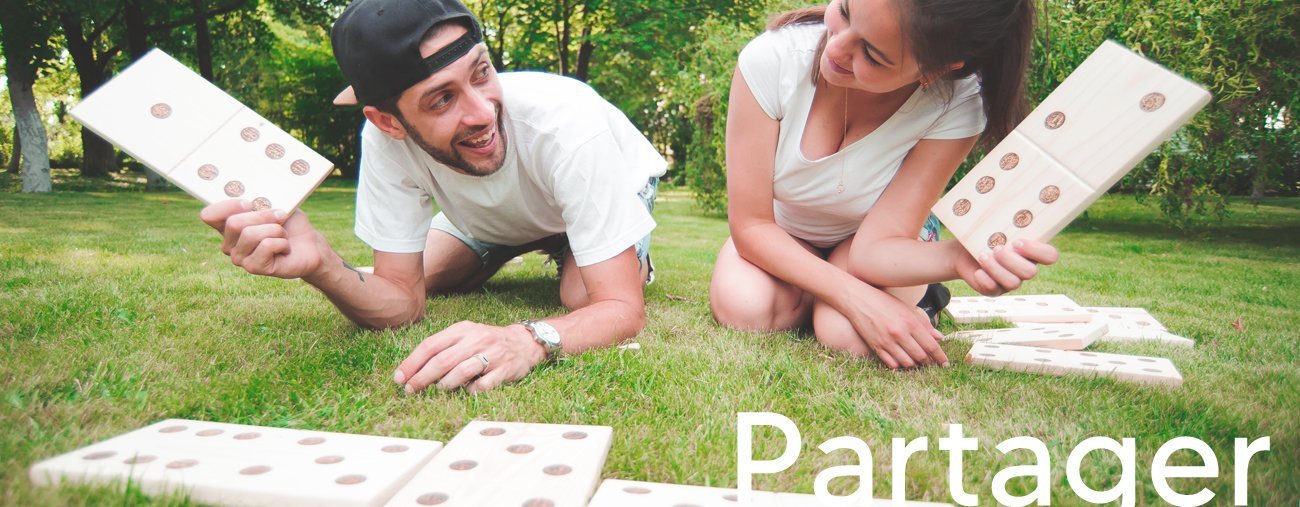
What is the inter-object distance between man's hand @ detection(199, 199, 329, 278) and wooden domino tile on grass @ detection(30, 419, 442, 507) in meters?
0.49

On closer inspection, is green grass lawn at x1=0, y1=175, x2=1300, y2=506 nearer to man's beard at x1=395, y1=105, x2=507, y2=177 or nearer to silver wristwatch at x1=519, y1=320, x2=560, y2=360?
silver wristwatch at x1=519, y1=320, x2=560, y2=360

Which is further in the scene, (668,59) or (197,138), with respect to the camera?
(668,59)

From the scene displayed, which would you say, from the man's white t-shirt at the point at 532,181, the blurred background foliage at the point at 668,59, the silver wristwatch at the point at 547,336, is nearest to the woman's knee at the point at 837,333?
the man's white t-shirt at the point at 532,181

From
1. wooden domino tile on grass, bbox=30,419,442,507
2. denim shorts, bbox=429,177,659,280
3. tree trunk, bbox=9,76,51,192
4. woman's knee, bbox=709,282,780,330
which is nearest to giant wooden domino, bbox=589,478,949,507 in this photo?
wooden domino tile on grass, bbox=30,419,442,507

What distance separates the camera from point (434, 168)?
2697 mm

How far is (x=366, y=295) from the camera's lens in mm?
2520

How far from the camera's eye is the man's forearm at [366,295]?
7.64 feet

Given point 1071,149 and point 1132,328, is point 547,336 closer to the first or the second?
point 1071,149

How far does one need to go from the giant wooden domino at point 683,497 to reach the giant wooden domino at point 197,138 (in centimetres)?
134

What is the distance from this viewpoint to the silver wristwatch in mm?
2266

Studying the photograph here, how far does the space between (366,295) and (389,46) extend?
2.85 ft

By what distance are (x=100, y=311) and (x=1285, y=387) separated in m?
4.17

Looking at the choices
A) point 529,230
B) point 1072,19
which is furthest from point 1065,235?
point 529,230

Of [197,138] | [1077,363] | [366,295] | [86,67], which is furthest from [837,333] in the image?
[86,67]
